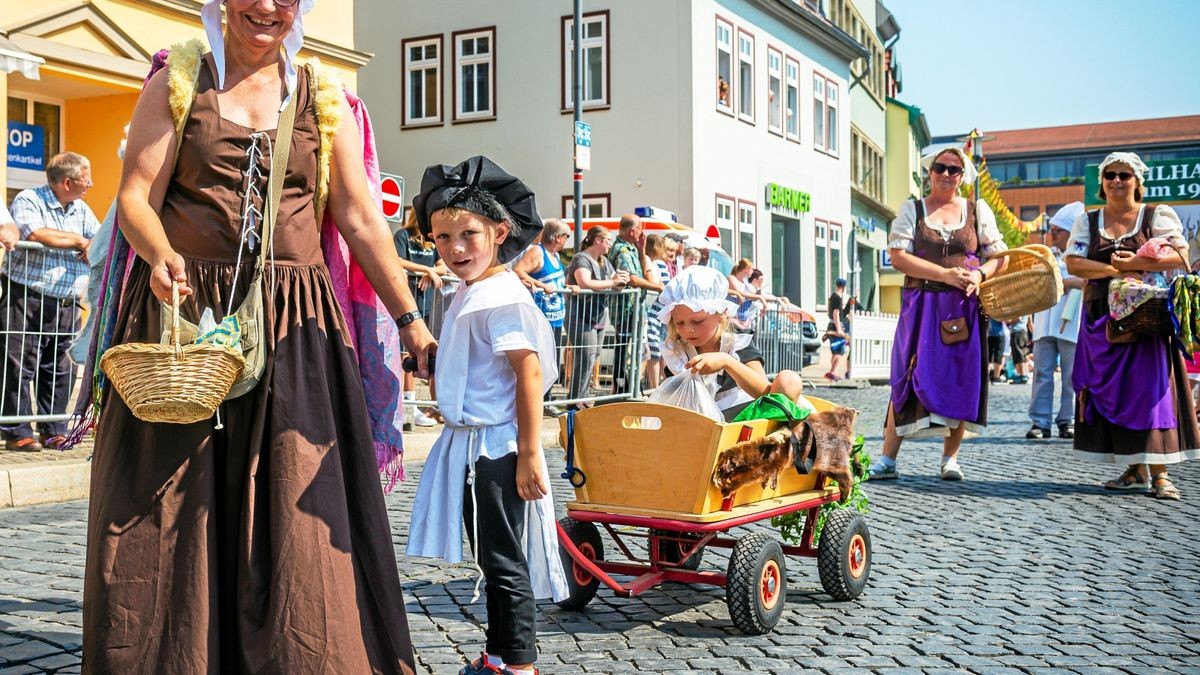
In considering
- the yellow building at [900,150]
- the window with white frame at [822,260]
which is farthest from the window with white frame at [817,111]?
the yellow building at [900,150]

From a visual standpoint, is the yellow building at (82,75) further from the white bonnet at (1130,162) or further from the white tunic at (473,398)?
the white tunic at (473,398)

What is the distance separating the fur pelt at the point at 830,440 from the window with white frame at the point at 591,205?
2427 cm

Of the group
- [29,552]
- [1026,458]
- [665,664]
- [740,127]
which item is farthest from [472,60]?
[665,664]

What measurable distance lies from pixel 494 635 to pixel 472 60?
28.1m

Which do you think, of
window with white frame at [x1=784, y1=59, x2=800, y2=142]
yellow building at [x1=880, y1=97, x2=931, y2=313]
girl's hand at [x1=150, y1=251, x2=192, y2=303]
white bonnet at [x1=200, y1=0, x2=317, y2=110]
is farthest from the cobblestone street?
yellow building at [x1=880, y1=97, x2=931, y2=313]

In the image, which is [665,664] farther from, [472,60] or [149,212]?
[472,60]

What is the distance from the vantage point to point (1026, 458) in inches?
438

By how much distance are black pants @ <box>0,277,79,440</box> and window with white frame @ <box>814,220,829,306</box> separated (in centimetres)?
3156

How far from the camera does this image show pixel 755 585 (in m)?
4.82

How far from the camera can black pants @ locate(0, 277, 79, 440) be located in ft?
27.7

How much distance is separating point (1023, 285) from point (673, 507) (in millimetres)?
4609

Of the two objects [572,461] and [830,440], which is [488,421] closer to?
[572,461]

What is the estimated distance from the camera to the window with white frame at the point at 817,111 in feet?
126

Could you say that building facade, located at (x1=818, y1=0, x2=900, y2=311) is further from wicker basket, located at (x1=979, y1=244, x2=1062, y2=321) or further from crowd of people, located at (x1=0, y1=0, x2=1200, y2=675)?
crowd of people, located at (x1=0, y1=0, x2=1200, y2=675)
